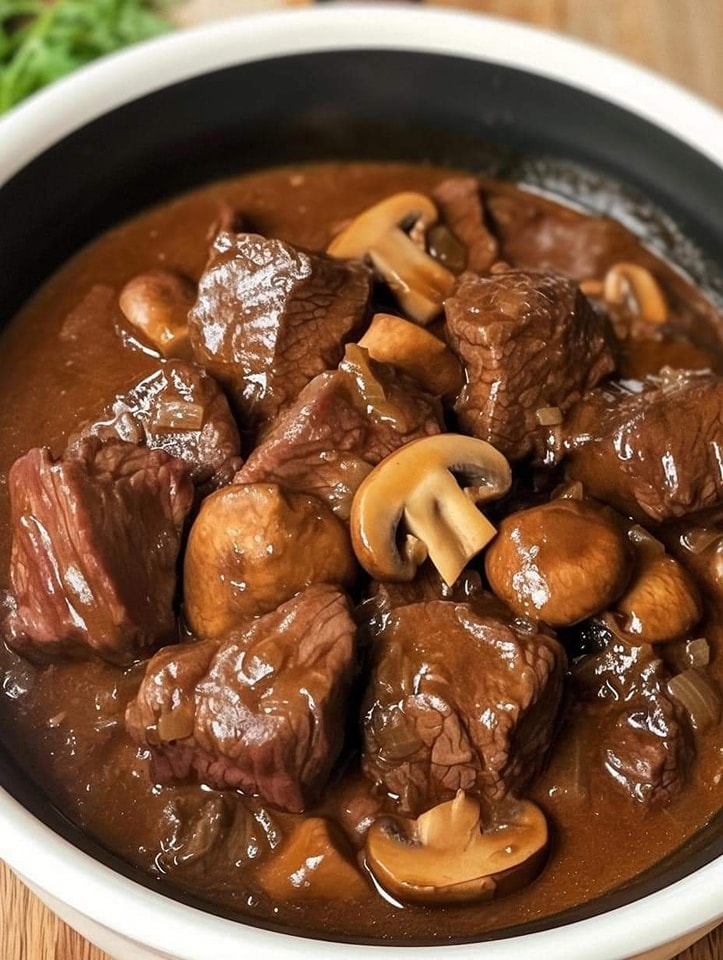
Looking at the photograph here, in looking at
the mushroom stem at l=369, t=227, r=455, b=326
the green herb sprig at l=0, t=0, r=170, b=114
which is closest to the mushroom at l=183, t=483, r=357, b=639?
the mushroom stem at l=369, t=227, r=455, b=326

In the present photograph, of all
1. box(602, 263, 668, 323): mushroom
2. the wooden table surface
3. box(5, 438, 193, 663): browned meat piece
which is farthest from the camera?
the wooden table surface

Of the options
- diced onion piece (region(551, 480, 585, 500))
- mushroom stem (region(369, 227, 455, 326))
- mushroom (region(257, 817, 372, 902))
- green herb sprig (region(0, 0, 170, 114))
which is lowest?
mushroom (region(257, 817, 372, 902))

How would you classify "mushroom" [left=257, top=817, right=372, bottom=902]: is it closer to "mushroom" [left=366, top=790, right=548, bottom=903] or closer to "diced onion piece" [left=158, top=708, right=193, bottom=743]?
"mushroom" [left=366, top=790, right=548, bottom=903]

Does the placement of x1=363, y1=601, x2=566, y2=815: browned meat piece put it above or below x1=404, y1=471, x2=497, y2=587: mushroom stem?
below

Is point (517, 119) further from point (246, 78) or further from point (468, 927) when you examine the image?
point (468, 927)

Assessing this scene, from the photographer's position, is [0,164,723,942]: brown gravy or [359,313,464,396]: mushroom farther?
[359,313,464,396]: mushroom
